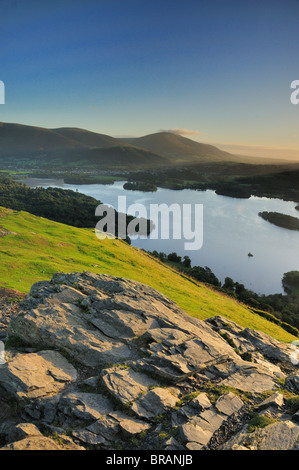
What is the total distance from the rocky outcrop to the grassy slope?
980 centimetres

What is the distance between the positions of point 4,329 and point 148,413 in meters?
10.5

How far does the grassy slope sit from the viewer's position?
2677cm

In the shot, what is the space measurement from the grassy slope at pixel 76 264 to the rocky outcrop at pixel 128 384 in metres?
9.80

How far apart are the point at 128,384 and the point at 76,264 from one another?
80.6 ft

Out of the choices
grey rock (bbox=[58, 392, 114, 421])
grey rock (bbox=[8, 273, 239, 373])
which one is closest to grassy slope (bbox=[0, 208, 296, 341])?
grey rock (bbox=[8, 273, 239, 373])

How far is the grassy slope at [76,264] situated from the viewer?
87.8ft

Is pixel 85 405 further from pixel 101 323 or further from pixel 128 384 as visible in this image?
pixel 101 323

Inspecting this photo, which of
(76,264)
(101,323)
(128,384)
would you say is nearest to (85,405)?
(128,384)

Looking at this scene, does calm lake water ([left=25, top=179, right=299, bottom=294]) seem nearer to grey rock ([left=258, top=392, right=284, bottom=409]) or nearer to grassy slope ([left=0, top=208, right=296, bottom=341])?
grassy slope ([left=0, top=208, right=296, bottom=341])

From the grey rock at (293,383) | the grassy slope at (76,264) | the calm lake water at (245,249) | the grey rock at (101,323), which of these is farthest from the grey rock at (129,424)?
the calm lake water at (245,249)

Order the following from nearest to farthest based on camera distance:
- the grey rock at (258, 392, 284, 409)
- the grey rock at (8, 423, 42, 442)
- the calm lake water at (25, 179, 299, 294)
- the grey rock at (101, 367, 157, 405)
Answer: the grey rock at (8, 423, 42, 442)
the grey rock at (101, 367, 157, 405)
the grey rock at (258, 392, 284, 409)
the calm lake water at (25, 179, 299, 294)

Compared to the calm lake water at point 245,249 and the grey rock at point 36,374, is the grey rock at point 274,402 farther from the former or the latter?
the calm lake water at point 245,249
